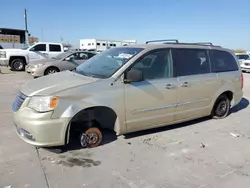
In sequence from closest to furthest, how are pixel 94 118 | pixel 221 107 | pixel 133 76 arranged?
1. pixel 133 76
2. pixel 94 118
3. pixel 221 107

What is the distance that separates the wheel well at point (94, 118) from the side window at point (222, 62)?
2.68 metres

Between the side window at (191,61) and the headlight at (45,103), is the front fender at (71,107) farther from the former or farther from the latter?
the side window at (191,61)

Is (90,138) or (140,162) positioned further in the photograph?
(90,138)

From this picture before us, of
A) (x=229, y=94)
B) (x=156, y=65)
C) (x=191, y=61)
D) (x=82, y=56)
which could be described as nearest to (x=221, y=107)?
(x=229, y=94)

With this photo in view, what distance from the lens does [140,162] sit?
362 centimetres

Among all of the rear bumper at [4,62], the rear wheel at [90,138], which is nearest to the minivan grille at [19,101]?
the rear wheel at [90,138]

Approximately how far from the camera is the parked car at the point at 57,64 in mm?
11422

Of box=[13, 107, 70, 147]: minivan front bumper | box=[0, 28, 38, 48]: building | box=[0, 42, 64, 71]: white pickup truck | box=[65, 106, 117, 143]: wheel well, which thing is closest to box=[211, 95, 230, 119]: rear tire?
box=[65, 106, 117, 143]: wheel well

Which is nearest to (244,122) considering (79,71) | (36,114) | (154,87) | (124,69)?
(154,87)

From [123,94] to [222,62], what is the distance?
2.92 m

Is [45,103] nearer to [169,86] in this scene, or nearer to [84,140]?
[84,140]

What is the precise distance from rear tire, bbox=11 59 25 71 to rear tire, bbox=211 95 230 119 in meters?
13.4

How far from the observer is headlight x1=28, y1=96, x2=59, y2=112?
3490mm

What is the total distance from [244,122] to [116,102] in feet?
11.5
